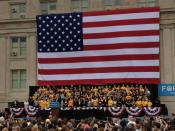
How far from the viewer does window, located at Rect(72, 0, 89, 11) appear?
46406 mm

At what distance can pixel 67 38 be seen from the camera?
44.6 meters

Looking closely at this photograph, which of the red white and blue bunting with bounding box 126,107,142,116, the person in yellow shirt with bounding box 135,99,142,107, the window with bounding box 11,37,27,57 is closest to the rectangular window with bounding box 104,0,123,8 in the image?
the window with bounding box 11,37,27,57

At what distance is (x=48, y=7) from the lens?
156 feet

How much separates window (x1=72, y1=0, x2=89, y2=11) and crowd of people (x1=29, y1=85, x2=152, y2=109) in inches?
296

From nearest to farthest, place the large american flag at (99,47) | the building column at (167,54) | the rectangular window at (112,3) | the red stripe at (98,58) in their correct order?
the red stripe at (98,58), the large american flag at (99,47), the building column at (167,54), the rectangular window at (112,3)

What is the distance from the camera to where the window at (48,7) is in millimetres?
47312

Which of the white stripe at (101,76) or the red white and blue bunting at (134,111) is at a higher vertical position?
the white stripe at (101,76)

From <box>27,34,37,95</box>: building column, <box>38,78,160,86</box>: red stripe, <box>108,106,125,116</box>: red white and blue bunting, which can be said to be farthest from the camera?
<box>27,34,37,95</box>: building column

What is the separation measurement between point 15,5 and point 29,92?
8.69m

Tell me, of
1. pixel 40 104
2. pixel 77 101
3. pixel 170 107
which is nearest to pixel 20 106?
pixel 40 104

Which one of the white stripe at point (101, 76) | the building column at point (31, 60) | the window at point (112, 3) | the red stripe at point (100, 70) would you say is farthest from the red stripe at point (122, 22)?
the building column at point (31, 60)

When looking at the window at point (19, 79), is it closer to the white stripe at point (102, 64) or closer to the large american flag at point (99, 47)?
the large american flag at point (99, 47)

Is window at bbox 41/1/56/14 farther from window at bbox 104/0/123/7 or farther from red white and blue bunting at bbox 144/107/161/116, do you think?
red white and blue bunting at bbox 144/107/161/116

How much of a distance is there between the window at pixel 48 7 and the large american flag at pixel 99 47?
1929 millimetres
